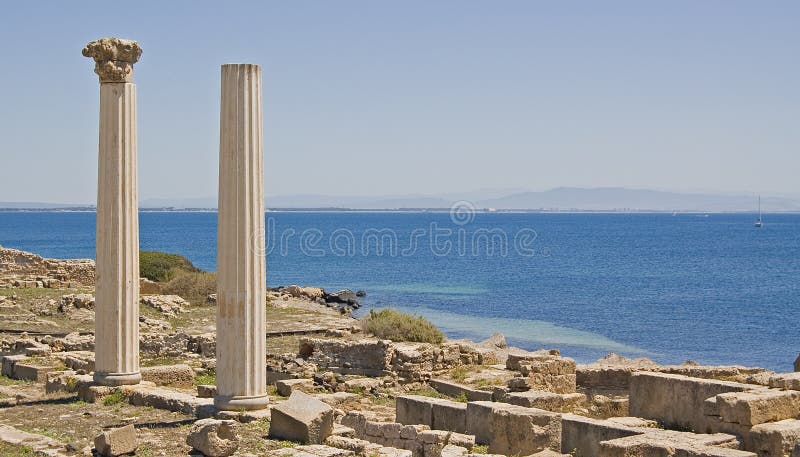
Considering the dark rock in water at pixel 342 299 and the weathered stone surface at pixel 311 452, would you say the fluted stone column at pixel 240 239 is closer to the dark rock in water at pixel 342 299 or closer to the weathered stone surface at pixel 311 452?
the weathered stone surface at pixel 311 452

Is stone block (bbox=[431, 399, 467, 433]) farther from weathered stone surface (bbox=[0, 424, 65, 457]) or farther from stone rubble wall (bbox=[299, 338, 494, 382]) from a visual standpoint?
weathered stone surface (bbox=[0, 424, 65, 457])

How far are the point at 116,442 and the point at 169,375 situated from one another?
17.6 feet

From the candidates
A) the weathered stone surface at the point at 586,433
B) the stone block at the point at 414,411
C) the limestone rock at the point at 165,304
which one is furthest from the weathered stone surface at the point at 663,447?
the limestone rock at the point at 165,304

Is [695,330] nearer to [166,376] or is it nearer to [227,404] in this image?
[166,376]

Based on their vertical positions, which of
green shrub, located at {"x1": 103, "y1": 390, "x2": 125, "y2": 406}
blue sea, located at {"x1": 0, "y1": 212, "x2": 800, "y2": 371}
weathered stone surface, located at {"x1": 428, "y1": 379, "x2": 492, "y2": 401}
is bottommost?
blue sea, located at {"x1": 0, "y1": 212, "x2": 800, "y2": 371}

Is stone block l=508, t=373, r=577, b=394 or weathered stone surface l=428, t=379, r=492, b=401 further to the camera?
stone block l=508, t=373, r=577, b=394

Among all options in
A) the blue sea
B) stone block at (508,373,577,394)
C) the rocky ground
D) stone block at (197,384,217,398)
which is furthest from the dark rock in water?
stone block at (197,384,217,398)

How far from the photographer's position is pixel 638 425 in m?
13.2

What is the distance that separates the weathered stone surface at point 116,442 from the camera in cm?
1052

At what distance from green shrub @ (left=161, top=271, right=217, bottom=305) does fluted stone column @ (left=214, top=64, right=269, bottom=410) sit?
2157 centimetres

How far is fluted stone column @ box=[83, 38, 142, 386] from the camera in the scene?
1413 centimetres

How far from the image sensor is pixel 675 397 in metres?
13.9

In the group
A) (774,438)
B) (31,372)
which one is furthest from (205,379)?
(774,438)

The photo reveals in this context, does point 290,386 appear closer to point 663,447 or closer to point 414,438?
point 414,438
